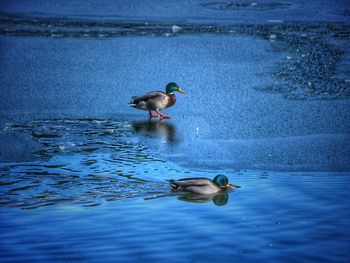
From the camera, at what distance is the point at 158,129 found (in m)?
8.80

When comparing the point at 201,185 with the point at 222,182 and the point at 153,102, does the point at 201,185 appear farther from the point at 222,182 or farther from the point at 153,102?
the point at 153,102

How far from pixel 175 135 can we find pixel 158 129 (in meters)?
0.44

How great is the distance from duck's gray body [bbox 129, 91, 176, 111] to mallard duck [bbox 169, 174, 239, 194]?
9.43 feet

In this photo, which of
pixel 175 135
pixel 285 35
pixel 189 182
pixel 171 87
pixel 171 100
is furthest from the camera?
pixel 285 35

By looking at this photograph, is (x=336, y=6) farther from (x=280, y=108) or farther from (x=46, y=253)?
(x=46, y=253)

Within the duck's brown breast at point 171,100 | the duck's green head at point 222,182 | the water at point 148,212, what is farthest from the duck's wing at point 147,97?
the duck's green head at point 222,182

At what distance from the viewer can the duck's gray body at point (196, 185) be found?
6430 millimetres

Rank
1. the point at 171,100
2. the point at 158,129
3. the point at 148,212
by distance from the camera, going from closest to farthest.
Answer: the point at 148,212 < the point at 158,129 < the point at 171,100

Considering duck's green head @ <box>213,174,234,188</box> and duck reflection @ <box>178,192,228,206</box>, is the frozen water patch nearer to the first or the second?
duck's green head @ <box>213,174,234,188</box>

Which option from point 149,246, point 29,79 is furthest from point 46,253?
point 29,79

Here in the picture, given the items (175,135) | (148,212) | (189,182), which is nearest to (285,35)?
(175,135)

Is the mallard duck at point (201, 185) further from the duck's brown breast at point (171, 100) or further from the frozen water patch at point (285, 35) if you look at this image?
the frozen water patch at point (285, 35)

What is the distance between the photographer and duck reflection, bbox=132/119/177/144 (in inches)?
332

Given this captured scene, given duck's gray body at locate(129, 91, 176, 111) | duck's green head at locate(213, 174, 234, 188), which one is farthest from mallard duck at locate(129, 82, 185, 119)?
duck's green head at locate(213, 174, 234, 188)
